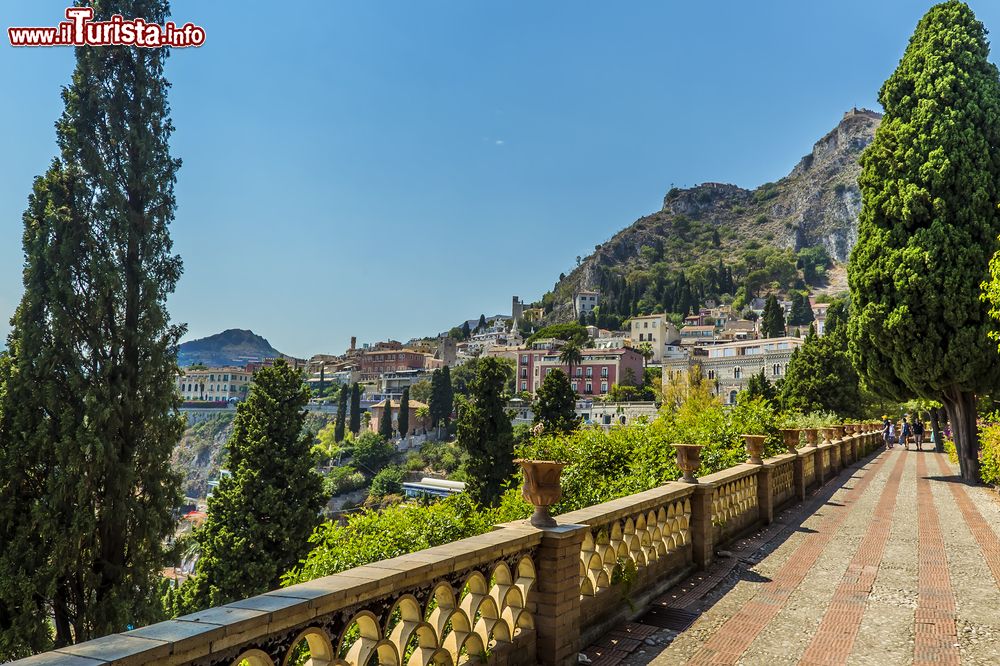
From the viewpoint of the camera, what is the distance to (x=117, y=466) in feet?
44.6

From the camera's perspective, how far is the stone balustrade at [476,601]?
7.02 feet

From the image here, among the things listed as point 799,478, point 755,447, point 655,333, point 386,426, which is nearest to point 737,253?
Answer: point 655,333

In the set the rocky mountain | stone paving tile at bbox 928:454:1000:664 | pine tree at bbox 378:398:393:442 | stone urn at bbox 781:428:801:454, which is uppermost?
the rocky mountain

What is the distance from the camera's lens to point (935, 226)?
14.8 m

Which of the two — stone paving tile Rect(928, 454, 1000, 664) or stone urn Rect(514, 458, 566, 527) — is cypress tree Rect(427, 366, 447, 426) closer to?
stone paving tile Rect(928, 454, 1000, 664)

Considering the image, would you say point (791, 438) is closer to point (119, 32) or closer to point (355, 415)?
point (119, 32)

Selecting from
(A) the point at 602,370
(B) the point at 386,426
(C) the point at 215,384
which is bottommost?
(B) the point at 386,426

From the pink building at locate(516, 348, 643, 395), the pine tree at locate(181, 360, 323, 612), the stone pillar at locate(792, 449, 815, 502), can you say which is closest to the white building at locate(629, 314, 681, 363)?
the pink building at locate(516, 348, 643, 395)

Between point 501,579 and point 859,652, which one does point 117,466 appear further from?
point 859,652

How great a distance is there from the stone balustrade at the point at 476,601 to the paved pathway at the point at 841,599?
40 cm

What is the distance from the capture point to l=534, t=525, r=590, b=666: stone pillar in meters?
4.11

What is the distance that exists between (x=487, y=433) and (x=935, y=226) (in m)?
23.1

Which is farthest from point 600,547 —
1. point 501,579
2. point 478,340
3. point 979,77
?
point 478,340

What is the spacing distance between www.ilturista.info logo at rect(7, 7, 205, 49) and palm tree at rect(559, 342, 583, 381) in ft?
270
